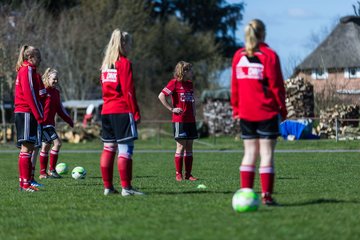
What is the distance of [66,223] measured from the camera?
8.64 meters

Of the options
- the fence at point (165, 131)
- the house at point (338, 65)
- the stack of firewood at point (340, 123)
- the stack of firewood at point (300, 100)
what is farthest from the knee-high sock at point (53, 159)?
the stack of firewood at point (300, 100)

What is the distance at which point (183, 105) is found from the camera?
14.8 m

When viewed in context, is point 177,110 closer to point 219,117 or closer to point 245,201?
point 245,201

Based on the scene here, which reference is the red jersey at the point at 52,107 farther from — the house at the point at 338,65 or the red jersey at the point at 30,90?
the house at the point at 338,65

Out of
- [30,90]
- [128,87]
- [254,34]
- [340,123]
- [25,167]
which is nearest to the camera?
[254,34]

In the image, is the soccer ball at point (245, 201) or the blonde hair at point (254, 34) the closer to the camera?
the soccer ball at point (245, 201)

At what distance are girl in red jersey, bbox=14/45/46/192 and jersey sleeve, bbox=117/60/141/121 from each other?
2.03 meters

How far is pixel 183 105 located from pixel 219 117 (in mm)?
32461

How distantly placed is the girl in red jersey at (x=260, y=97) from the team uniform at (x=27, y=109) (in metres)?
3.81

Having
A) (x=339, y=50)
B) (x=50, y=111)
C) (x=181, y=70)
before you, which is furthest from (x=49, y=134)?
(x=339, y=50)

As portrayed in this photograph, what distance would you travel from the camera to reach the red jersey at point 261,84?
9367 mm

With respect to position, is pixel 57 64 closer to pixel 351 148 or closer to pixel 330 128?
pixel 330 128

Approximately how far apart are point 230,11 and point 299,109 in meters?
26.7

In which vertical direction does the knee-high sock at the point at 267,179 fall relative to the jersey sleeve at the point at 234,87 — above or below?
below
